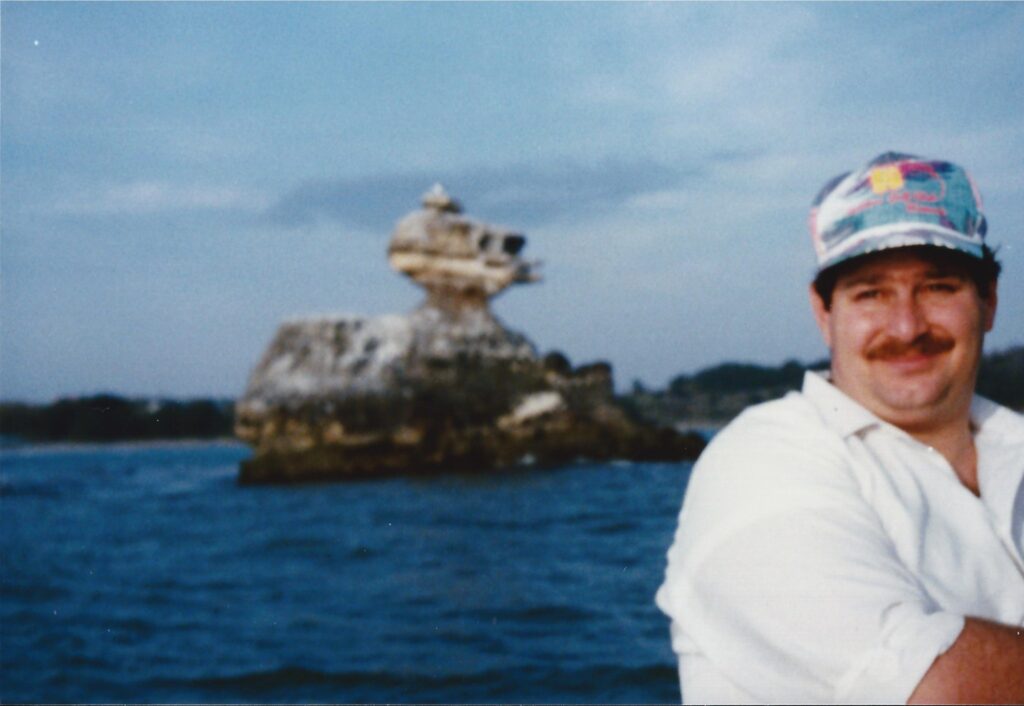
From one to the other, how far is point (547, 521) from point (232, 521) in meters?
8.40

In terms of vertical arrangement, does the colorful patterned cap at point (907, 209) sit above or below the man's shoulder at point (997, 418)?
above

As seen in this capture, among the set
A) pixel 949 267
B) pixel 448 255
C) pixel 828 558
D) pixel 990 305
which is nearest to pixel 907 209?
pixel 949 267

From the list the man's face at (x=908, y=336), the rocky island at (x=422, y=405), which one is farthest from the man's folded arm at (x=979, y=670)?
the rocky island at (x=422, y=405)

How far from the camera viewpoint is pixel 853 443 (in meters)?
1.61

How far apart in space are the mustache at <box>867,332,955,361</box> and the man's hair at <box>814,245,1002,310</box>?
0.11 metres

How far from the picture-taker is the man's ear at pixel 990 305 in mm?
1787

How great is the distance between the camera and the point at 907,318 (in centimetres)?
169

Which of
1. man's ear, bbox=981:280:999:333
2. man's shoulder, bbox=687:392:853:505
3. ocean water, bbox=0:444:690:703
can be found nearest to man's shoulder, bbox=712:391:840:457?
man's shoulder, bbox=687:392:853:505

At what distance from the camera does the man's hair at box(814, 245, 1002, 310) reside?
166cm

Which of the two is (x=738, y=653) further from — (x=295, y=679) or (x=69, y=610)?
(x=69, y=610)

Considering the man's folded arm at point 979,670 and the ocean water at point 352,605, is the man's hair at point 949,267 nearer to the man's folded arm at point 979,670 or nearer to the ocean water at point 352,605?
the man's folded arm at point 979,670

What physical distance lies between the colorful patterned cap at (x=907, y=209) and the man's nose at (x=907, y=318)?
0.36 feet

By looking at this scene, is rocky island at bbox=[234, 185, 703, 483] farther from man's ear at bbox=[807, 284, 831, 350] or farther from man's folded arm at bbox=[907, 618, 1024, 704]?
man's folded arm at bbox=[907, 618, 1024, 704]

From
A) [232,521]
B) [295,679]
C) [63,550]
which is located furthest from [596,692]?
[232,521]
